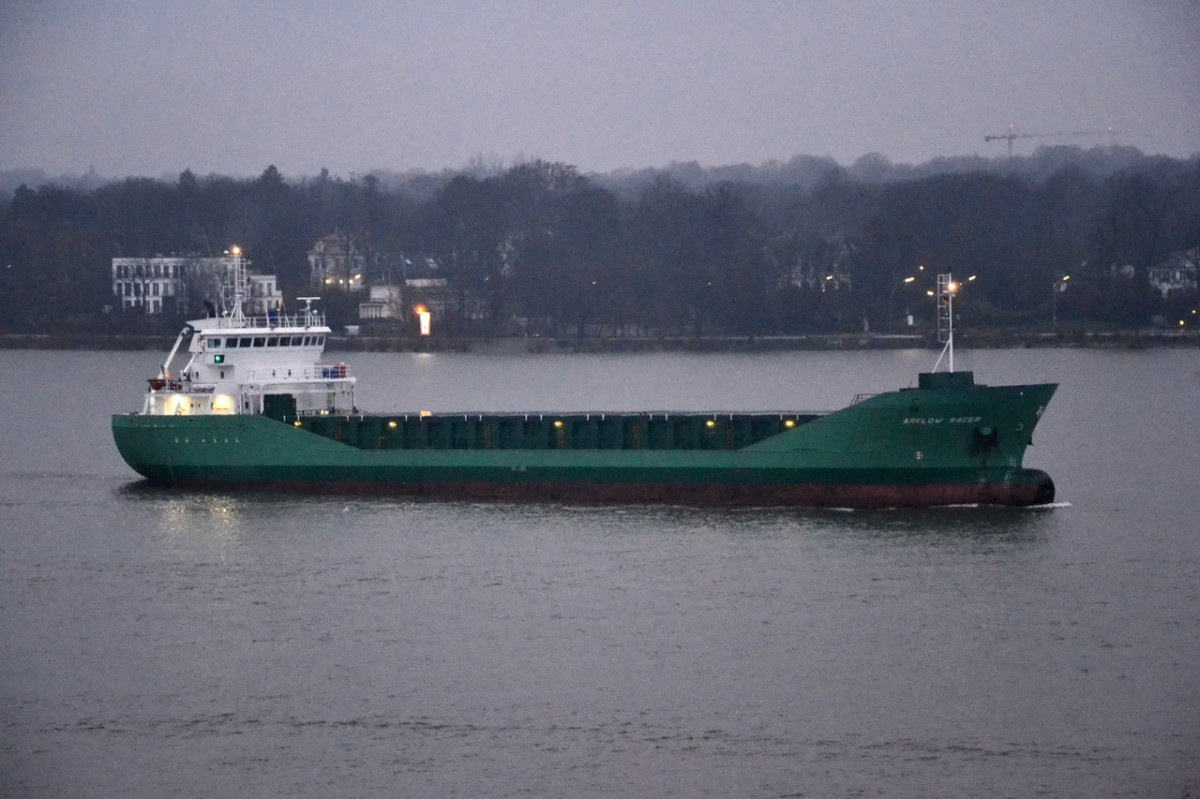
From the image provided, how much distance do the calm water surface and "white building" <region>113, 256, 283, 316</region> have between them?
65845mm

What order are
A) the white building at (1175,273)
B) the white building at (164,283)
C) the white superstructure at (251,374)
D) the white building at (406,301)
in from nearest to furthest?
the white superstructure at (251,374) < the white building at (164,283) < the white building at (1175,273) < the white building at (406,301)

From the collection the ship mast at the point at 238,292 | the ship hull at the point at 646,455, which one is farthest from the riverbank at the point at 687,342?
the ship hull at the point at 646,455

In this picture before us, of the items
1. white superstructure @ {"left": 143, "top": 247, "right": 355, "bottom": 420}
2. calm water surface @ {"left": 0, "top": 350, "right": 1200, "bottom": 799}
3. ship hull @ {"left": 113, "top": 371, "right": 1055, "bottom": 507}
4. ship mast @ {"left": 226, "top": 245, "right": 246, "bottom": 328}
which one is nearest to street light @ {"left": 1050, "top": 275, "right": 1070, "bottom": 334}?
calm water surface @ {"left": 0, "top": 350, "right": 1200, "bottom": 799}

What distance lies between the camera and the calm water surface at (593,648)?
60.5ft

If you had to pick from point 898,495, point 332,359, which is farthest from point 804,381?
point 898,495

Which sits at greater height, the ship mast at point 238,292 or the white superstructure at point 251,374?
the ship mast at point 238,292

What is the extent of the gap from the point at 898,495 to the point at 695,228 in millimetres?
85982

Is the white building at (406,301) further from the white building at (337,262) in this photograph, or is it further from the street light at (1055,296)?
the street light at (1055,296)

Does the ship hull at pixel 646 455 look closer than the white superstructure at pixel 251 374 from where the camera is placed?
Yes

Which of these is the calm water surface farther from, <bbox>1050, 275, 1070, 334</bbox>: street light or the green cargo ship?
<bbox>1050, 275, 1070, 334</bbox>: street light

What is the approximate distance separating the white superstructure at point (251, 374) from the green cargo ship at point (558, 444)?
0.04 meters

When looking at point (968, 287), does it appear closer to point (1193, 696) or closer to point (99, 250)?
point (99, 250)

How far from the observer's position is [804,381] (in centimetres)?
7006

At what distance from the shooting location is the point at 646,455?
1302 inches
